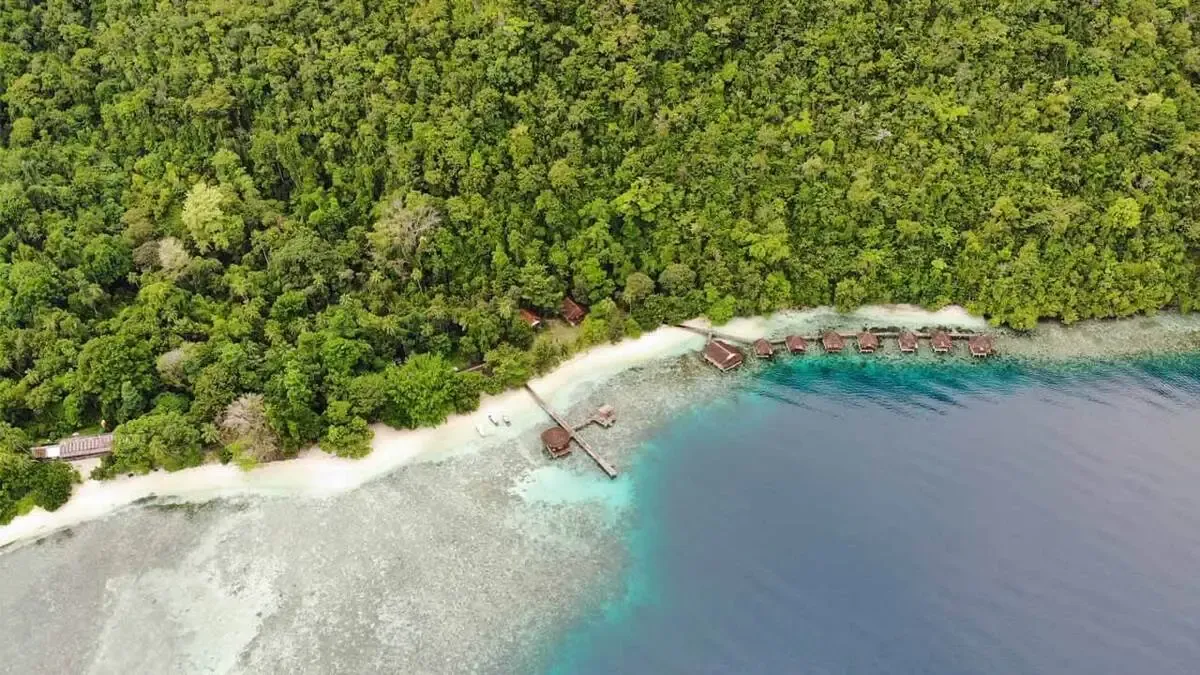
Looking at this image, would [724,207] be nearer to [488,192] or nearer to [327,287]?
[488,192]

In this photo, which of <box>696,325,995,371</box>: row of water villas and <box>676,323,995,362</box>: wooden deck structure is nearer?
<box>696,325,995,371</box>: row of water villas

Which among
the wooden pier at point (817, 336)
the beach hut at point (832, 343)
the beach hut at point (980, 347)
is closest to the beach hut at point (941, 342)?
the wooden pier at point (817, 336)

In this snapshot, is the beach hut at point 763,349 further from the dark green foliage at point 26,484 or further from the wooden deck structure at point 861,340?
the dark green foliage at point 26,484

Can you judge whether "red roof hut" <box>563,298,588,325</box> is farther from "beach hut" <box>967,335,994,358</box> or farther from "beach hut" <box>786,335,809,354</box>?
"beach hut" <box>967,335,994,358</box>

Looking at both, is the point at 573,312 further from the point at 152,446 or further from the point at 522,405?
the point at 152,446

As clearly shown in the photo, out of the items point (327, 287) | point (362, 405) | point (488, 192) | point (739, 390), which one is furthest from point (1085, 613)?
point (327, 287)

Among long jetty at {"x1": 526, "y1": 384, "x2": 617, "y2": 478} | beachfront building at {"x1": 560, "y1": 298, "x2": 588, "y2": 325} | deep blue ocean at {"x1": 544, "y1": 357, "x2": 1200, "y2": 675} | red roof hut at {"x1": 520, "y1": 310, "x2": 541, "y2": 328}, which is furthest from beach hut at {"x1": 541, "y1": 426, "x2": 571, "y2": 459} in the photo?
beachfront building at {"x1": 560, "y1": 298, "x2": 588, "y2": 325}

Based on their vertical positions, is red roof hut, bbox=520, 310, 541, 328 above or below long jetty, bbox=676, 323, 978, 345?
above
